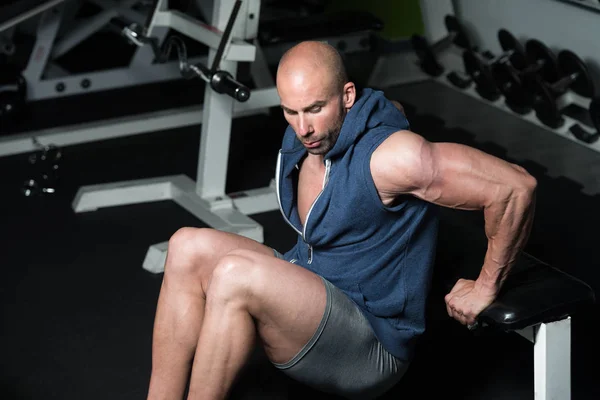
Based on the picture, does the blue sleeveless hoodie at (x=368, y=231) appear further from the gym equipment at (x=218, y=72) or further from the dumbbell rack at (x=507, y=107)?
the dumbbell rack at (x=507, y=107)

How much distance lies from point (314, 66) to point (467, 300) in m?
0.49

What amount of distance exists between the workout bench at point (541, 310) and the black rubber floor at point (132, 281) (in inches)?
16.0

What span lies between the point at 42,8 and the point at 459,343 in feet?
6.80

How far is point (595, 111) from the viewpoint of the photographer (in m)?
3.18

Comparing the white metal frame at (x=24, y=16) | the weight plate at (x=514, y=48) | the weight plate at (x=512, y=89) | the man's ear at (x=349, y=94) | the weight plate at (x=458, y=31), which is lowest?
the weight plate at (x=512, y=89)

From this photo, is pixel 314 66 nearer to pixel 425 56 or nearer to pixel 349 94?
pixel 349 94

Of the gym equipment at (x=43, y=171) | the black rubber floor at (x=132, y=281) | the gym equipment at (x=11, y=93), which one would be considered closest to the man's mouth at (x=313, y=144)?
the black rubber floor at (x=132, y=281)

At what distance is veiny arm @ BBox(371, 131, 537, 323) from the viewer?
142 cm

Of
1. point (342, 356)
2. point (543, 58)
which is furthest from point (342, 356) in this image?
point (543, 58)

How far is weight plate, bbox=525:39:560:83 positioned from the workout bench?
6.17ft

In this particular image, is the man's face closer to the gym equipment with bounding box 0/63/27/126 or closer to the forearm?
the forearm

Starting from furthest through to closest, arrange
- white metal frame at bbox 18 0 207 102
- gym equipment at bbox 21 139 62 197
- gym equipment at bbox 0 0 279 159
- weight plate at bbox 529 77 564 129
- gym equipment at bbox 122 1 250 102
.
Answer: white metal frame at bbox 18 0 207 102 < weight plate at bbox 529 77 564 129 < gym equipment at bbox 21 139 62 197 < gym equipment at bbox 0 0 279 159 < gym equipment at bbox 122 1 250 102

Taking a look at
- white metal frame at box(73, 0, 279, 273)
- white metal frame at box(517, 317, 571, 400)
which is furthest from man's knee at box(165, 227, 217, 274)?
white metal frame at box(73, 0, 279, 273)

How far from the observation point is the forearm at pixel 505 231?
1441 mm
